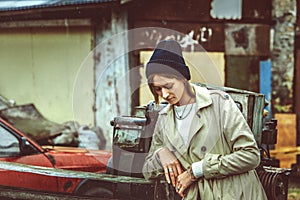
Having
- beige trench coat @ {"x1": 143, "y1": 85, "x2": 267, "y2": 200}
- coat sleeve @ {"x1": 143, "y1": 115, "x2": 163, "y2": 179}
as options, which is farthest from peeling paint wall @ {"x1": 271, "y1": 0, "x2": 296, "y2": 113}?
beige trench coat @ {"x1": 143, "y1": 85, "x2": 267, "y2": 200}

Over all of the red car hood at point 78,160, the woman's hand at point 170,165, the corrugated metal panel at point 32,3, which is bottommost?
the red car hood at point 78,160

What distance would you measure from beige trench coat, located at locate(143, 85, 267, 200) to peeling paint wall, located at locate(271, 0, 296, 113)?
8.64 m

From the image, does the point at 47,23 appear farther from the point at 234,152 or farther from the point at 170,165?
the point at 234,152

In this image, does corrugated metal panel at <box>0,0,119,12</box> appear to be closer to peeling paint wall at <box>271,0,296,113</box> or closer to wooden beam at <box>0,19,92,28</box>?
wooden beam at <box>0,19,92,28</box>

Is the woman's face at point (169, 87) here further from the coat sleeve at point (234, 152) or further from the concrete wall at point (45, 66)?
the concrete wall at point (45, 66)

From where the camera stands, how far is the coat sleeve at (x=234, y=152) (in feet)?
11.8

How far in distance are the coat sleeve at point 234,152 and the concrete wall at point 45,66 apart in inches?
334

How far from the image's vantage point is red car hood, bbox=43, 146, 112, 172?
6.54m

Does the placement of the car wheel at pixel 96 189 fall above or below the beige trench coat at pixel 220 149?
below

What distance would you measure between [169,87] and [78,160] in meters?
3.17

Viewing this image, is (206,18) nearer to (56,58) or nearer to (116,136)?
(56,58)

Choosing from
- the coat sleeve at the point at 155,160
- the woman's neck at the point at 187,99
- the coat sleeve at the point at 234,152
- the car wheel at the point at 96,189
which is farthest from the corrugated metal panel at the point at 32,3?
the coat sleeve at the point at 234,152

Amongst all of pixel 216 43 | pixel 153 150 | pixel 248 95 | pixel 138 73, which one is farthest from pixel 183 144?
pixel 216 43

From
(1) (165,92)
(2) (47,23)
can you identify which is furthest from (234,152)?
(2) (47,23)
